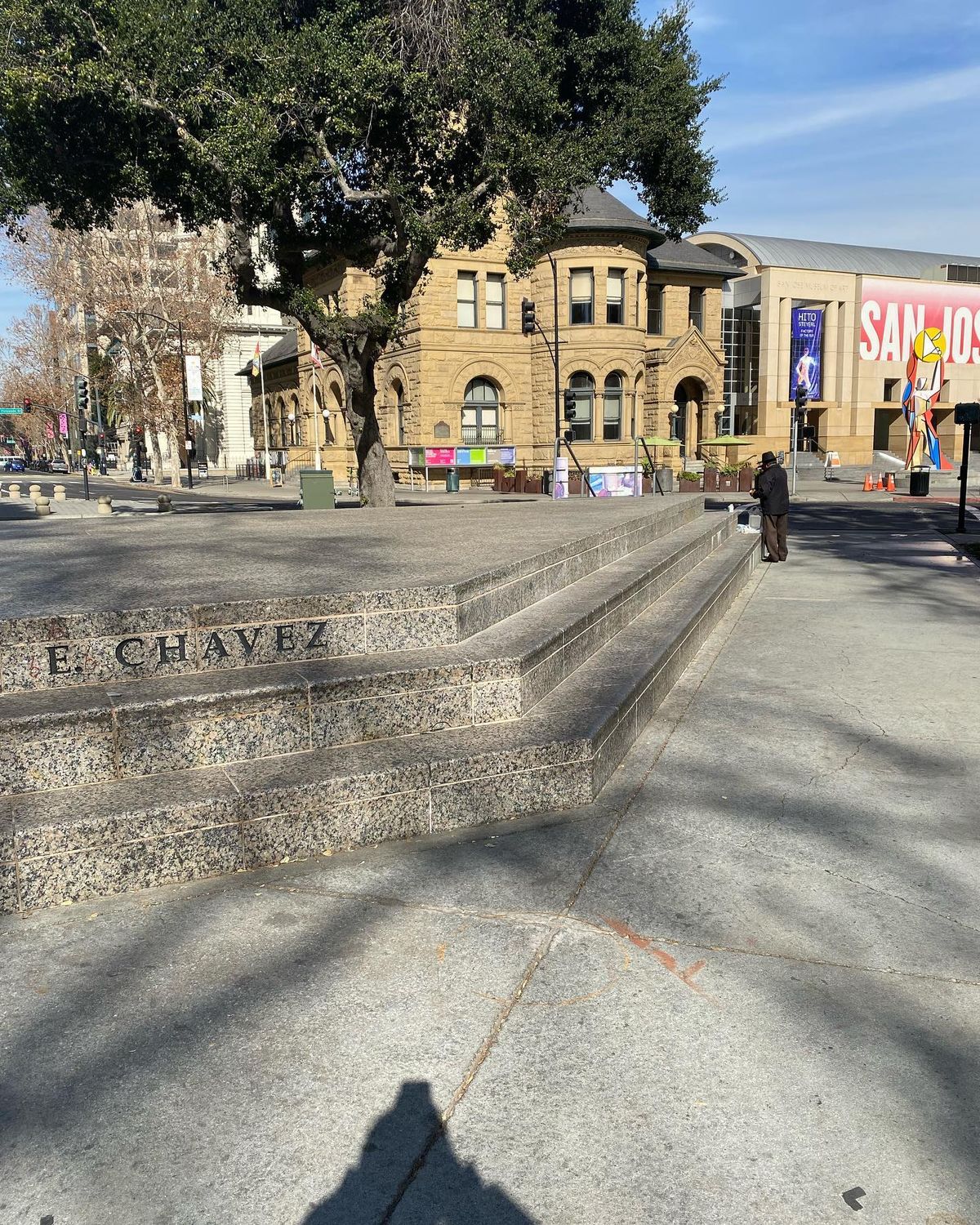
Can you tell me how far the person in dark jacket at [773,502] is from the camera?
14.6m

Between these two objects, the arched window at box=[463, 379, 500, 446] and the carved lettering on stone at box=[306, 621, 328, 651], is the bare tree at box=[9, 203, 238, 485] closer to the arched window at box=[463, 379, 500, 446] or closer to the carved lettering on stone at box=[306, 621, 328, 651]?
the arched window at box=[463, 379, 500, 446]

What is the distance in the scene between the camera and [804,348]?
4997cm

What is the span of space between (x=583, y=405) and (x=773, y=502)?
87.1 ft

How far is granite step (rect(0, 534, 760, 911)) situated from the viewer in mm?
3607

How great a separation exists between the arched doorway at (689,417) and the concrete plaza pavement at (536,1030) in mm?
43466

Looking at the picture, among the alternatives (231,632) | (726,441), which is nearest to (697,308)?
(726,441)

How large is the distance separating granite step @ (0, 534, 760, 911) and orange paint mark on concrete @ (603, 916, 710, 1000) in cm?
108

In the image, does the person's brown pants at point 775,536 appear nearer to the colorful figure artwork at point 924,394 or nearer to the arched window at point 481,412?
the arched window at point 481,412

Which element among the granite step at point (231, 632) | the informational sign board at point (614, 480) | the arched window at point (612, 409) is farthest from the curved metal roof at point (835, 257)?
the granite step at point (231, 632)

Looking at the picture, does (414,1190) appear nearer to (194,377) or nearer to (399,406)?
(399,406)

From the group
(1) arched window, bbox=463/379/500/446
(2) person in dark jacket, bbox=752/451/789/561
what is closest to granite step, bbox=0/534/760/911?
(2) person in dark jacket, bbox=752/451/789/561

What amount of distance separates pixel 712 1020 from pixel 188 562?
16.7 ft

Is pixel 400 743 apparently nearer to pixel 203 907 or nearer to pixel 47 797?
pixel 203 907

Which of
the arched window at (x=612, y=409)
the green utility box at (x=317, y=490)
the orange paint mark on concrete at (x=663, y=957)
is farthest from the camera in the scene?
the arched window at (x=612, y=409)
